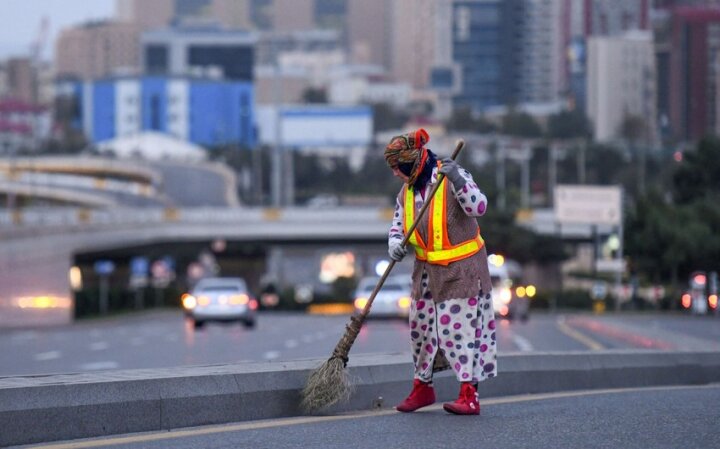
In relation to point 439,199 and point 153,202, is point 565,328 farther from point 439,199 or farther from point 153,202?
point 153,202

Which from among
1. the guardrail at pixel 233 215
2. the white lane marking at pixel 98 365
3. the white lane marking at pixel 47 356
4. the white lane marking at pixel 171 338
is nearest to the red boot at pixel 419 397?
the white lane marking at pixel 98 365

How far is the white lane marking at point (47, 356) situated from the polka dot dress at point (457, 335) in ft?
45.3

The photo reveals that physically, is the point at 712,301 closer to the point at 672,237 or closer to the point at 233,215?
the point at 672,237

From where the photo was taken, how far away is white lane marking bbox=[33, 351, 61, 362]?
24453 mm

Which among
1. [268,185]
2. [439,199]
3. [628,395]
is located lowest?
[268,185]

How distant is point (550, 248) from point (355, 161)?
10423cm

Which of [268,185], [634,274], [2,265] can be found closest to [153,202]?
[268,185]

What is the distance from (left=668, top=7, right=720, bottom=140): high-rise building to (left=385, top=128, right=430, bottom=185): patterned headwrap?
159827 mm

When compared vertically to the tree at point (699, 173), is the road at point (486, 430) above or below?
above

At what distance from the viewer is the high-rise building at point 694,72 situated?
554ft

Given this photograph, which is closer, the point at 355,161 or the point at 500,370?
the point at 500,370

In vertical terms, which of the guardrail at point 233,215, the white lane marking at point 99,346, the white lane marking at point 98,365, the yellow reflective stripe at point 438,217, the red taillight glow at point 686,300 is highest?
the yellow reflective stripe at point 438,217

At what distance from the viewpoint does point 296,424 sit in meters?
10.6

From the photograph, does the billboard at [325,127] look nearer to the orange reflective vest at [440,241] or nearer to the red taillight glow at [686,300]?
Result: the red taillight glow at [686,300]
